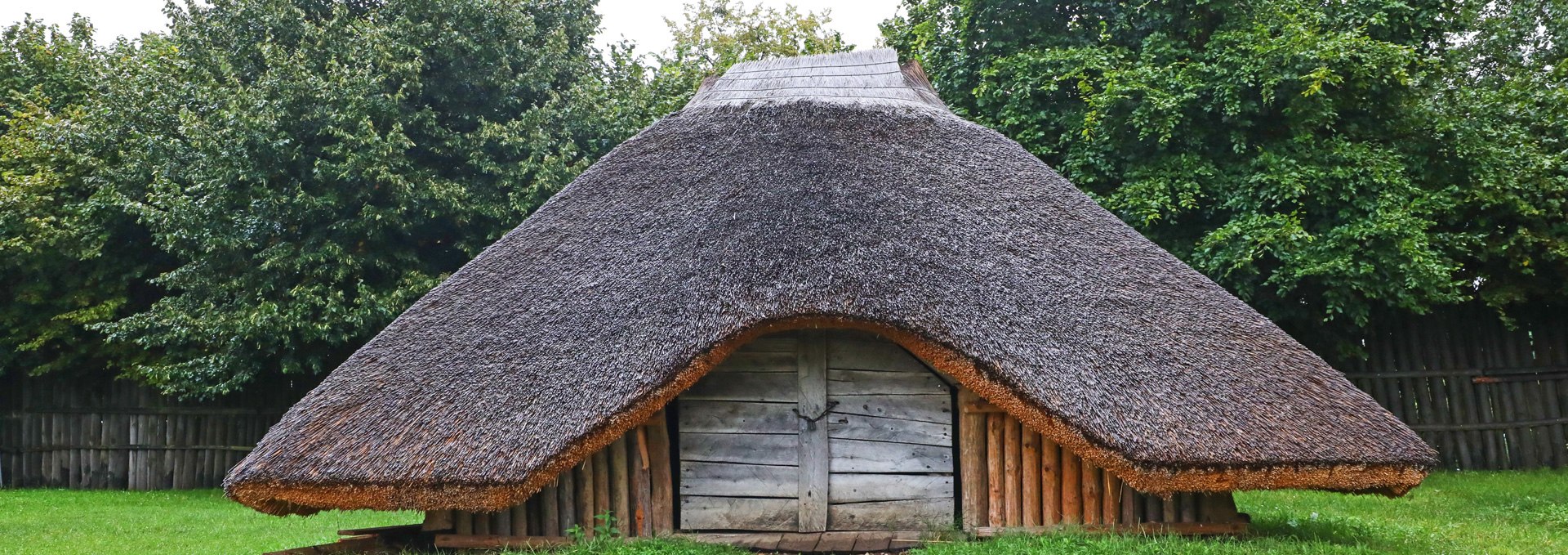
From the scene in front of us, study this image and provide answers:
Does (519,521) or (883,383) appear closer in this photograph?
(519,521)

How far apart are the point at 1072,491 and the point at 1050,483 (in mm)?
183

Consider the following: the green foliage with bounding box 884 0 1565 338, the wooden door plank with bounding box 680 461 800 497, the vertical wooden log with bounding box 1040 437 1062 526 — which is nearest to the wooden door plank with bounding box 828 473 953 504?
the wooden door plank with bounding box 680 461 800 497

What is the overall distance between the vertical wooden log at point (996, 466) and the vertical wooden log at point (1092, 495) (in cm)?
64

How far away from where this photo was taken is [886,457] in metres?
8.34

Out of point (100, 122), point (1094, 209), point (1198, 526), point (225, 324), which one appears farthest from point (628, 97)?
point (1198, 526)

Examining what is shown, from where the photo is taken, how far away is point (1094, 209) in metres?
9.54

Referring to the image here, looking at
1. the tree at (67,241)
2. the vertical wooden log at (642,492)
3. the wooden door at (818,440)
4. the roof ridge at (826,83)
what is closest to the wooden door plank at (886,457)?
the wooden door at (818,440)

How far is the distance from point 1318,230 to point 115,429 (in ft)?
66.0

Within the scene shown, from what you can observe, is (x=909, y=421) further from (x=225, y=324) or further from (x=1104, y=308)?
(x=225, y=324)

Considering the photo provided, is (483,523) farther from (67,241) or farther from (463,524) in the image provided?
(67,241)

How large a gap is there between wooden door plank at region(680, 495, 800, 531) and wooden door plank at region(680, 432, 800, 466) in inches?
12.6

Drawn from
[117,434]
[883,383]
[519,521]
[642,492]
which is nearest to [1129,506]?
[883,383]

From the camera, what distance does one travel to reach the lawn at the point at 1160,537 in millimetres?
7520

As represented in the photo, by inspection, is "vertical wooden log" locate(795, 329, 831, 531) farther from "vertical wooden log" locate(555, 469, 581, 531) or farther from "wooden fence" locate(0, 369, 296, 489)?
"wooden fence" locate(0, 369, 296, 489)
